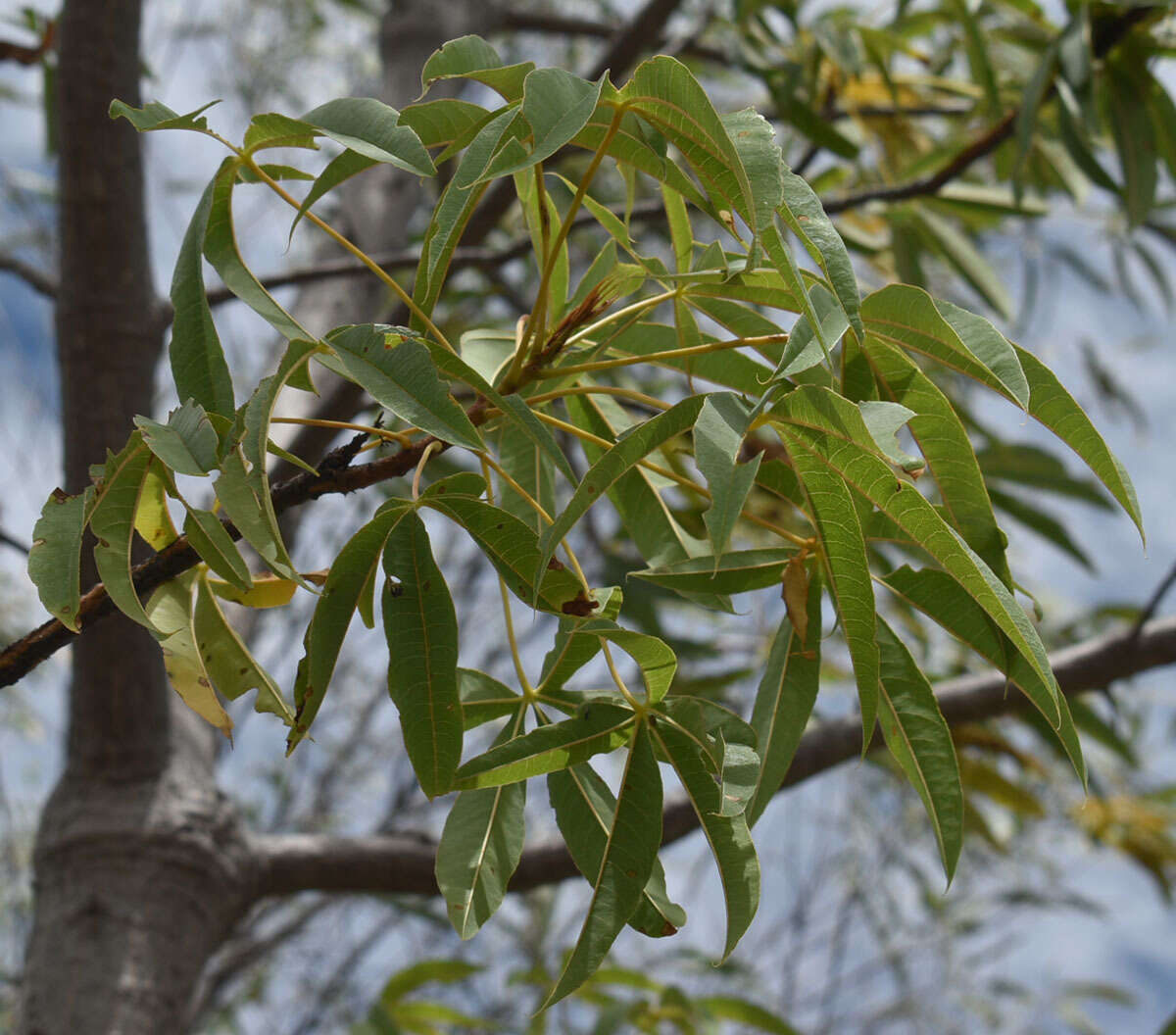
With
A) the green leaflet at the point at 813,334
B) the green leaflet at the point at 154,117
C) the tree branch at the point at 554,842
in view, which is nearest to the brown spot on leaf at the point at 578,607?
the green leaflet at the point at 813,334

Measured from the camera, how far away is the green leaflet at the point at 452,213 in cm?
33

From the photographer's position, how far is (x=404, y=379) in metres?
0.34

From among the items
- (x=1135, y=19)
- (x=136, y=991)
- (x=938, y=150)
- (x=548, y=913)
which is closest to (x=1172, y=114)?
(x=1135, y=19)

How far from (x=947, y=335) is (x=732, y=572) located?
13 cm

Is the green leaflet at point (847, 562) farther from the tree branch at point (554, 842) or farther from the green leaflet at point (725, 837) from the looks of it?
the tree branch at point (554, 842)

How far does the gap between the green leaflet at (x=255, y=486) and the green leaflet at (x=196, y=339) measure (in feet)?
0.20

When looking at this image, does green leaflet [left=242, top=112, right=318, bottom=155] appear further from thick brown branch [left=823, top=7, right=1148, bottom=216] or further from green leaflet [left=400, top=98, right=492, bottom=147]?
thick brown branch [left=823, top=7, right=1148, bottom=216]

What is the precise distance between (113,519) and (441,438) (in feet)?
0.42

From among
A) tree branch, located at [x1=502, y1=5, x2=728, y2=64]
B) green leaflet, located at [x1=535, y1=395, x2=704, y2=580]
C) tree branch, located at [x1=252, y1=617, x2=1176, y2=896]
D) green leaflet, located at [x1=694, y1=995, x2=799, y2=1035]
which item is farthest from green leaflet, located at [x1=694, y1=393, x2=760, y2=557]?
tree branch, located at [x1=502, y1=5, x2=728, y2=64]

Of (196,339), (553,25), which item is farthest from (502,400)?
(553,25)

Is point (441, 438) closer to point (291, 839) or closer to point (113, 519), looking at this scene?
point (113, 519)

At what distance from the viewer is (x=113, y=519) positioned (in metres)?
0.37

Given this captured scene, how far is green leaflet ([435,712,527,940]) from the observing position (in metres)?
0.43

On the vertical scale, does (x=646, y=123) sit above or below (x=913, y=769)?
above
